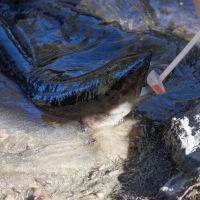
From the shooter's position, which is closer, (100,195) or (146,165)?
(100,195)

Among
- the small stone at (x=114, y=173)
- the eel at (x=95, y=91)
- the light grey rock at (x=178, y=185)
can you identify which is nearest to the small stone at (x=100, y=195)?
the small stone at (x=114, y=173)

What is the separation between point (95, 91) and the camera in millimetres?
3104

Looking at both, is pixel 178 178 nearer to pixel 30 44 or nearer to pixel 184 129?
pixel 184 129

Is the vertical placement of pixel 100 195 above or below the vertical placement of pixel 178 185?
below

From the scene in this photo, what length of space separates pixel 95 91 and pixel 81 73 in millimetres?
564

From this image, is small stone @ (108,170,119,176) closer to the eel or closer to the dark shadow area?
the dark shadow area

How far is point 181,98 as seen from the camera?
3354mm

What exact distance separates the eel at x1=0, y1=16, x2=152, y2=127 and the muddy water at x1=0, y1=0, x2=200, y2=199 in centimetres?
9

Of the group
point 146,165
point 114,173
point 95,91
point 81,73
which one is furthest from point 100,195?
point 81,73

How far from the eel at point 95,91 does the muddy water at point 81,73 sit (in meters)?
0.09

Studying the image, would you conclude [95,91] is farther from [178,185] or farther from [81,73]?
[178,185]

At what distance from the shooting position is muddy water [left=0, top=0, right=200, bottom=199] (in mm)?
2822

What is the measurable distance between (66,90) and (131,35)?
141cm

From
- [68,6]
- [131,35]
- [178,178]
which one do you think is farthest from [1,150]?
[68,6]
